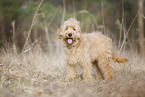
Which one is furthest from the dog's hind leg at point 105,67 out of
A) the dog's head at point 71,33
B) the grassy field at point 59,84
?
the dog's head at point 71,33

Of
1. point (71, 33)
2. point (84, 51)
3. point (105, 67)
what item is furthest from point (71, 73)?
point (71, 33)

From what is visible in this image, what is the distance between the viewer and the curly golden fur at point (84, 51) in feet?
13.9

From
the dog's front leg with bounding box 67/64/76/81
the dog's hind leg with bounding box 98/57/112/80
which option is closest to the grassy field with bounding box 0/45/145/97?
the dog's front leg with bounding box 67/64/76/81

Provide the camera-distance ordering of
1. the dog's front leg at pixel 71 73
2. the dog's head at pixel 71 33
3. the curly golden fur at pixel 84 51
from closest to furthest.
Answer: the dog's head at pixel 71 33, the curly golden fur at pixel 84 51, the dog's front leg at pixel 71 73

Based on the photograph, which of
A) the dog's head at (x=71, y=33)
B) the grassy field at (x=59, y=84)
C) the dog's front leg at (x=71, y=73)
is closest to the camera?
the grassy field at (x=59, y=84)

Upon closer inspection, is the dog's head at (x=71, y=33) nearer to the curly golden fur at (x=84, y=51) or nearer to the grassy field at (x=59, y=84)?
the curly golden fur at (x=84, y=51)

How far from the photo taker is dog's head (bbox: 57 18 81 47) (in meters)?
4.12

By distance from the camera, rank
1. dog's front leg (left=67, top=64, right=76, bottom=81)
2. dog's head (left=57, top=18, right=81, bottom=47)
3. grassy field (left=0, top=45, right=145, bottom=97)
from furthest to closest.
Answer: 1. dog's front leg (left=67, top=64, right=76, bottom=81)
2. dog's head (left=57, top=18, right=81, bottom=47)
3. grassy field (left=0, top=45, right=145, bottom=97)

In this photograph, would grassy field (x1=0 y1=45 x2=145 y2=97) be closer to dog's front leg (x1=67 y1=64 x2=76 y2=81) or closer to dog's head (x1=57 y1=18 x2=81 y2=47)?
dog's front leg (x1=67 y1=64 x2=76 y2=81)

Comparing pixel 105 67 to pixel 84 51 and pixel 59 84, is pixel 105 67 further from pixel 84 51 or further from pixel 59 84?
pixel 59 84

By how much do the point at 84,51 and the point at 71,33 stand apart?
0.65 meters

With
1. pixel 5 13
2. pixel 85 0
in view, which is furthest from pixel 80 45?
pixel 85 0

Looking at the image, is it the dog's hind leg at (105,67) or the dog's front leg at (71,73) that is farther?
the dog's front leg at (71,73)

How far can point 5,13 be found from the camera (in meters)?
12.1
